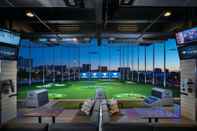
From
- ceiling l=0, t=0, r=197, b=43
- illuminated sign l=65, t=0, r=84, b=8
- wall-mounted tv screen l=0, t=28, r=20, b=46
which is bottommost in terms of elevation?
wall-mounted tv screen l=0, t=28, r=20, b=46

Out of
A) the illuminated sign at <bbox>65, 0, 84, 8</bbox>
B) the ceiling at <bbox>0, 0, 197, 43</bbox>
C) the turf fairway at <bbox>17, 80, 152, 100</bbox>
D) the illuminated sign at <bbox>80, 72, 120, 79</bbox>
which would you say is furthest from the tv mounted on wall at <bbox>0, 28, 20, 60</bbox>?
the illuminated sign at <bbox>80, 72, 120, 79</bbox>

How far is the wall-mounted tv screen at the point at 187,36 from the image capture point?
6906mm

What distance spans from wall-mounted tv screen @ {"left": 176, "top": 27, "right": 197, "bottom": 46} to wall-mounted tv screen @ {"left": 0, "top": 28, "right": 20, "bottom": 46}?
4.76 meters

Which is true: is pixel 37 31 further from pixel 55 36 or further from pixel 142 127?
pixel 142 127

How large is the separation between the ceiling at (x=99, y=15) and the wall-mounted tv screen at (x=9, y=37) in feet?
2.44

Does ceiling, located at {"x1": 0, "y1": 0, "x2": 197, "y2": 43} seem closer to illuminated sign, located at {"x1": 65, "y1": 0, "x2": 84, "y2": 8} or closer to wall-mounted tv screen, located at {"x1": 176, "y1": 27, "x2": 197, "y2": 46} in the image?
illuminated sign, located at {"x1": 65, "y1": 0, "x2": 84, "y2": 8}

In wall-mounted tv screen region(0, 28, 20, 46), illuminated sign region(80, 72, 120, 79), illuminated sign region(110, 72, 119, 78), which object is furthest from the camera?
illuminated sign region(110, 72, 119, 78)

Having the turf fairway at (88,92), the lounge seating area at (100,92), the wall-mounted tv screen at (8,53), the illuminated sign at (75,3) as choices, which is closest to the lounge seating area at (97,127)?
the lounge seating area at (100,92)

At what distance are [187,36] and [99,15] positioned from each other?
2922 mm

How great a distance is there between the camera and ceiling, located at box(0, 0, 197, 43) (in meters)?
7.00

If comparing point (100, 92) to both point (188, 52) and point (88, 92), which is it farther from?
point (188, 52)

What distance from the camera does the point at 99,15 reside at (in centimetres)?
862

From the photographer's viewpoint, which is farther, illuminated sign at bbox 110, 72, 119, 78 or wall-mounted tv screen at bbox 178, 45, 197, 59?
illuminated sign at bbox 110, 72, 119, 78

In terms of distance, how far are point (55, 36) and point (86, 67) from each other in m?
12.1
